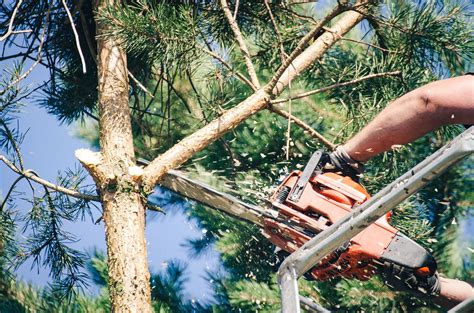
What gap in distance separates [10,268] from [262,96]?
129cm

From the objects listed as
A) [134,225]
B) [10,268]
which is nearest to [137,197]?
[134,225]

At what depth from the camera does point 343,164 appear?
284 centimetres

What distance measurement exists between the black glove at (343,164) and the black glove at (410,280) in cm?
35

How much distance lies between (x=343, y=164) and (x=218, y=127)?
47 centimetres

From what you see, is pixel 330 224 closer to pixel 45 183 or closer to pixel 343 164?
pixel 343 164

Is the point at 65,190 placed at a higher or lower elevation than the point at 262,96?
lower

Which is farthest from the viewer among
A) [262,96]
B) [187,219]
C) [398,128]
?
[187,219]

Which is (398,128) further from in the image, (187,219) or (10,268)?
(187,219)

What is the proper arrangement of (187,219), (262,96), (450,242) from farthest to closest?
(187,219)
(450,242)
(262,96)

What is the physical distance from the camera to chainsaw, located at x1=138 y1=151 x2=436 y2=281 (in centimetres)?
265

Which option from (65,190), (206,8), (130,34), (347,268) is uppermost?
(206,8)

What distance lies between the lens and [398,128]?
258cm

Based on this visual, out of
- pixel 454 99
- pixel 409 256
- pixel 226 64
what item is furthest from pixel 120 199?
pixel 454 99

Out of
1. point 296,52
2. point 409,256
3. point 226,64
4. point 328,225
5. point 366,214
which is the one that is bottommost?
point 366,214
